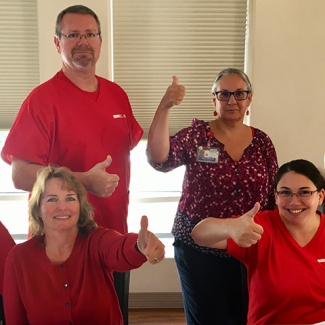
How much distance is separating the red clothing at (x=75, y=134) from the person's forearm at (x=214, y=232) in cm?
54

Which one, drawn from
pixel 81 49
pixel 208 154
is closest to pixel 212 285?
pixel 208 154

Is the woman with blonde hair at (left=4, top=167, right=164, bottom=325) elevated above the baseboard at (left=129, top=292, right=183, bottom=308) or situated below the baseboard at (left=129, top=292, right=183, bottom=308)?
above

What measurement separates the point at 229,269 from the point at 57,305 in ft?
2.80

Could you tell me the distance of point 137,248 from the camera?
137cm

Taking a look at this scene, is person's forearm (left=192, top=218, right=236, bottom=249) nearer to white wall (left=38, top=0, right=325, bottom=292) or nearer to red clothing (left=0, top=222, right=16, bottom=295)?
red clothing (left=0, top=222, right=16, bottom=295)

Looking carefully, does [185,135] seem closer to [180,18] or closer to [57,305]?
[57,305]

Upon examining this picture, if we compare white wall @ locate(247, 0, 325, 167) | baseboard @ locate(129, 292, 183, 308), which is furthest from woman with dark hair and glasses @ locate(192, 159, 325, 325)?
baseboard @ locate(129, 292, 183, 308)

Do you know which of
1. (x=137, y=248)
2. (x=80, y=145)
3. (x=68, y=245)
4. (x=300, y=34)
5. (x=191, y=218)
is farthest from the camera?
(x=300, y=34)

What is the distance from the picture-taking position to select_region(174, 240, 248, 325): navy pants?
186cm

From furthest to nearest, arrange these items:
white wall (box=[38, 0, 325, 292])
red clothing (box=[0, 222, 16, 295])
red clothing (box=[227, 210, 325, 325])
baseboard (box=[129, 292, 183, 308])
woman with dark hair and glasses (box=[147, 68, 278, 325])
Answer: baseboard (box=[129, 292, 183, 308]) → white wall (box=[38, 0, 325, 292]) → woman with dark hair and glasses (box=[147, 68, 278, 325]) → red clothing (box=[0, 222, 16, 295]) → red clothing (box=[227, 210, 325, 325])

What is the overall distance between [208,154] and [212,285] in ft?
2.11

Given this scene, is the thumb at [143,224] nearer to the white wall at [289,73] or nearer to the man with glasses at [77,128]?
the man with glasses at [77,128]

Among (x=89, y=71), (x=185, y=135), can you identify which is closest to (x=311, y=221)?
(x=185, y=135)

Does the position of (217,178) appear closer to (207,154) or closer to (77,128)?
(207,154)
